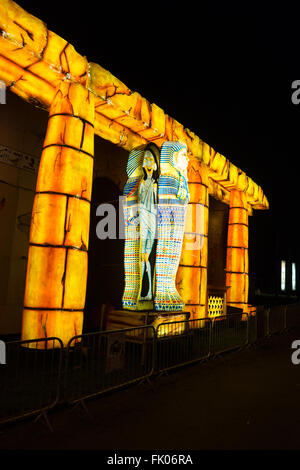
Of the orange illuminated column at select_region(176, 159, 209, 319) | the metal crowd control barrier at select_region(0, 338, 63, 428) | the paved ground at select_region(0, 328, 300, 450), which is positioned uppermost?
the orange illuminated column at select_region(176, 159, 209, 319)

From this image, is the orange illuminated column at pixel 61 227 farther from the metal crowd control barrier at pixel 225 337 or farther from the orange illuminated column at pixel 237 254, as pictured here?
the orange illuminated column at pixel 237 254

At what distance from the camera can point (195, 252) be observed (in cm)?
883

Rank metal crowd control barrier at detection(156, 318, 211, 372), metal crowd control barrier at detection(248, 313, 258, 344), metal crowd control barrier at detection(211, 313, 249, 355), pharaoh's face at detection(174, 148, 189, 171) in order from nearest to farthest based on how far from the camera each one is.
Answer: metal crowd control barrier at detection(156, 318, 211, 372) → metal crowd control barrier at detection(211, 313, 249, 355) → pharaoh's face at detection(174, 148, 189, 171) → metal crowd control barrier at detection(248, 313, 258, 344)

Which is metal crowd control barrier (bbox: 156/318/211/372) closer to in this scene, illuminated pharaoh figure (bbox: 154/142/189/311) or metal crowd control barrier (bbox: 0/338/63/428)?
illuminated pharaoh figure (bbox: 154/142/189/311)

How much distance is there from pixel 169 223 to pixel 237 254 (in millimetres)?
6093

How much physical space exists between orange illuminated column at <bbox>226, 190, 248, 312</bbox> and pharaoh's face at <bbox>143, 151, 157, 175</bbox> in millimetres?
6150

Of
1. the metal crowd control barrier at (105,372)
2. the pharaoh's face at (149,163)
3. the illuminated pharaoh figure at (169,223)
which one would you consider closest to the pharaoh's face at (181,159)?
the illuminated pharaoh figure at (169,223)

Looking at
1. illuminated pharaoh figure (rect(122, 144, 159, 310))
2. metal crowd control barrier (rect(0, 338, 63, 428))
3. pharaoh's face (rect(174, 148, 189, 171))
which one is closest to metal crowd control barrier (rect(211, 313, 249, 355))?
illuminated pharaoh figure (rect(122, 144, 159, 310))

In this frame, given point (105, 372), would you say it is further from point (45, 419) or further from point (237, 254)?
point (237, 254)

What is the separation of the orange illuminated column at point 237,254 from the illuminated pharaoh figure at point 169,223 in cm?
570

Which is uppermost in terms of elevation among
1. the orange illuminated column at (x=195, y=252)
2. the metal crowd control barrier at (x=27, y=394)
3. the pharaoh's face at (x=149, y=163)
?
the pharaoh's face at (x=149, y=163)

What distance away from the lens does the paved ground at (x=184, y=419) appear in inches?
116

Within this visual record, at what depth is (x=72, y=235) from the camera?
18.2 ft

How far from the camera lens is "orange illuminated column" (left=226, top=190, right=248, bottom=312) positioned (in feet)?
39.5
